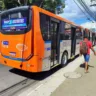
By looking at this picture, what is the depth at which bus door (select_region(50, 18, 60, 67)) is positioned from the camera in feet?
32.0

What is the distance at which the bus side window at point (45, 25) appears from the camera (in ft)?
27.8

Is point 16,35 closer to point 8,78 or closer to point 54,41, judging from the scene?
point 8,78

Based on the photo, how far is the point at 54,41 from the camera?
10141 millimetres

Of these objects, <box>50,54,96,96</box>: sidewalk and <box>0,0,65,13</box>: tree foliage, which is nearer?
<box>50,54,96,96</box>: sidewalk

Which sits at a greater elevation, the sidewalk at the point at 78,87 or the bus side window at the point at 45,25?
the bus side window at the point at 45,25

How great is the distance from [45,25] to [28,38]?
3.63ft

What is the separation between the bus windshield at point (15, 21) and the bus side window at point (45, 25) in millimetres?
621

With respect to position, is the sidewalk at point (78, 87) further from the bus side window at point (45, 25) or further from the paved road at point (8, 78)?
the bus side window at point (45, 25)

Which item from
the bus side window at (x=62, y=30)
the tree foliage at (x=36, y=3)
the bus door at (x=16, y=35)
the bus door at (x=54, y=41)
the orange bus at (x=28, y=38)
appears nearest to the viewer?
the orange bus at (x=28, y=38)

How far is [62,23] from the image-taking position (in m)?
11.2

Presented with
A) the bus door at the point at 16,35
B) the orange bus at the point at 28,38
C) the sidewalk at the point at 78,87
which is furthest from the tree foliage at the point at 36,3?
the sidewalk at the point at 78,87

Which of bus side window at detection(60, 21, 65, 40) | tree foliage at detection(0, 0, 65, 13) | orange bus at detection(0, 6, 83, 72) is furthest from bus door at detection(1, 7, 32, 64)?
tree foliage at detection(0, 0, 65, 13)

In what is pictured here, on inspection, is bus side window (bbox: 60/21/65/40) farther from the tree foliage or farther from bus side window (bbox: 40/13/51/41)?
the tree foliage

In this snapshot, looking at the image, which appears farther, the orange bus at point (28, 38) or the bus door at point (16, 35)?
the bus door at point (16, 35)
